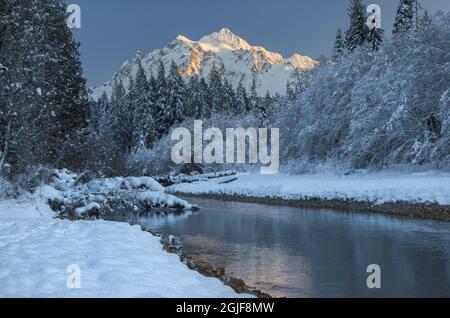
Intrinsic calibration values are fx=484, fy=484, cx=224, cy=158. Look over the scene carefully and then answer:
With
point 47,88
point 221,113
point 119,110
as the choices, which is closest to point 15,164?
point 47,88

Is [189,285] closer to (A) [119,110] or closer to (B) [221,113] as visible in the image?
(B) [221,113]

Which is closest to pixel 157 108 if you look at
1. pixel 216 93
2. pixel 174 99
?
pixel 174 99

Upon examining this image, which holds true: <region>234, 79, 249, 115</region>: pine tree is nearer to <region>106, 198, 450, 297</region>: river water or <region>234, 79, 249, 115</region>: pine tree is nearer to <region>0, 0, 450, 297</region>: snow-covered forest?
<region>0, 0, 450, 297</region>: snow-covered forest

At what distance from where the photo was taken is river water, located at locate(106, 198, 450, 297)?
8922 millimetres

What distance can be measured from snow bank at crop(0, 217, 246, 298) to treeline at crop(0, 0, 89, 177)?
7.18 metres

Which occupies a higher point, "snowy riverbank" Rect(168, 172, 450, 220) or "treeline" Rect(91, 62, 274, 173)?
"treeline" Rect(91, 62, 274, 173)

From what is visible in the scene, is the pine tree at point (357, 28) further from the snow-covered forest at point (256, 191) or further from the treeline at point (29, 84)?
the treeline at point (29, 84)

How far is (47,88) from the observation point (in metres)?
24.1

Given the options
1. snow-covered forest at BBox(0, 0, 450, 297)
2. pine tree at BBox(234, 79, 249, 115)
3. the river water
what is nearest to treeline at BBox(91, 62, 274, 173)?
pine tree at BBox(234, 79, 249, 115)

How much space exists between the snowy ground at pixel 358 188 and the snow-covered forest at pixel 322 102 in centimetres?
128

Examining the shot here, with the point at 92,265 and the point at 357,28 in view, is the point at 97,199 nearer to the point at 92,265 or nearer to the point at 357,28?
the point at 92,265

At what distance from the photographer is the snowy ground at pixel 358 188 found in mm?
20312
